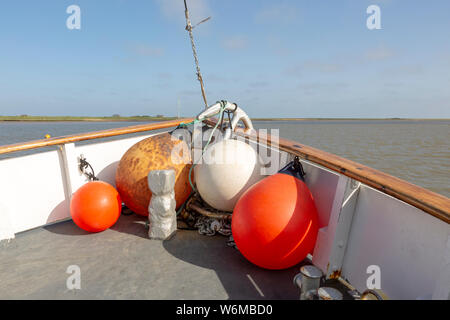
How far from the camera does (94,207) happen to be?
2.82 metres

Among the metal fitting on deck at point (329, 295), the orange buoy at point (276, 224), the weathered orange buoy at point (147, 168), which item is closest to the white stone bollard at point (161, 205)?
the weathered orange buoy at point (147, 168)

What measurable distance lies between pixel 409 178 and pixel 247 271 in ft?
35.6

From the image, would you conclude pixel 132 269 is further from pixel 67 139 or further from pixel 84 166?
pixel 67 139

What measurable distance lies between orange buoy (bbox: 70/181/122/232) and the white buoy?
39.6 inches

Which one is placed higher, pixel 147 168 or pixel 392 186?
pixel 392 186

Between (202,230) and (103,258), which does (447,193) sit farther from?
(103,258)

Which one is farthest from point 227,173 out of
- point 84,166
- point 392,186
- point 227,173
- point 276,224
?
point 84,166

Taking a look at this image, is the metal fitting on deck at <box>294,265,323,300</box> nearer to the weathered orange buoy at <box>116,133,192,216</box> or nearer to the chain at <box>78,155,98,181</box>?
the weathered orange buoy at <box>116,133,192,216</box>

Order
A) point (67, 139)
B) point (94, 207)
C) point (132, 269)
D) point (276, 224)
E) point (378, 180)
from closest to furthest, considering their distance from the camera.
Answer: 1. point (378, 180)
2. point (276, 224)
3. point (132, 269)
4. point (94, 207)
5. point (67, 139)

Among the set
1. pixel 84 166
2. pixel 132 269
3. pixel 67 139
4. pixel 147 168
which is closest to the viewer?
pixel 132 269

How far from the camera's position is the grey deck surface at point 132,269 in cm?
207

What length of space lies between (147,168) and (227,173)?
37.7 inches

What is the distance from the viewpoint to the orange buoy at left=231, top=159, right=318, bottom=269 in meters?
2.10
